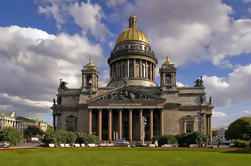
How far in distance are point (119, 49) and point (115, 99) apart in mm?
27390

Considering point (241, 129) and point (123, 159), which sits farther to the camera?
point (241, 129)

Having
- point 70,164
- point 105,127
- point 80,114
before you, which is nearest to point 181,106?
point 105,127

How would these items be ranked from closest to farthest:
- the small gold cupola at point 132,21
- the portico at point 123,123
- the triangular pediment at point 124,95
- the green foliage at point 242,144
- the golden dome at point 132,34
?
the green foliage at point 242,144, the portico at point 123,123, the triangular pediment at point 124,95, the golden dome at point 132,34, the small gold cupola at point 132,21

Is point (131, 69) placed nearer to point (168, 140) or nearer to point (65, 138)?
point (168, 140)

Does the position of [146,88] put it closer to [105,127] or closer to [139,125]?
[139,125]

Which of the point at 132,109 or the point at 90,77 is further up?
the point at 90,77

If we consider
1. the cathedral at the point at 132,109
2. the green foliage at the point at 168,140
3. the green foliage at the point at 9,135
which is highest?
the cathedral at the point at 132,109

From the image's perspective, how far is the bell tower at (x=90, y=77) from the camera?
7569 cm

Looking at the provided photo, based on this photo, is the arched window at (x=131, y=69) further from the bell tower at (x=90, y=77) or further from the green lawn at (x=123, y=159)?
the green lawn at (x=123, y=159)

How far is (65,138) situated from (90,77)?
28943 mm

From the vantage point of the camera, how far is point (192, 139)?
5203 cm

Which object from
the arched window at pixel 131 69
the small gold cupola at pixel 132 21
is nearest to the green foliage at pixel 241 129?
the arched window at pixel 131 69

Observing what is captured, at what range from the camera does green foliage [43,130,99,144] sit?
47.9 metres

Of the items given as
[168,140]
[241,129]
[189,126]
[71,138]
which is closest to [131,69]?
[189,126]
